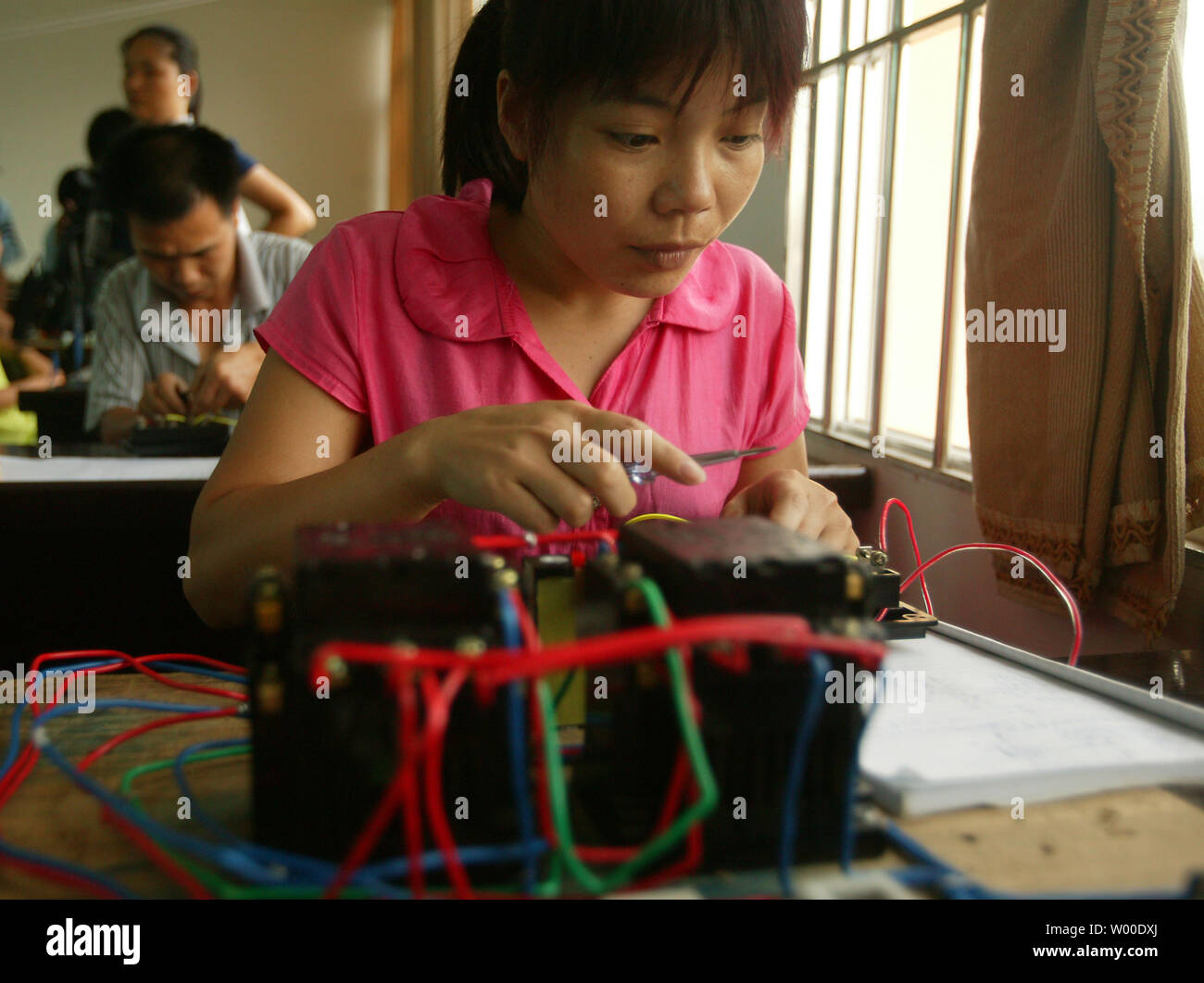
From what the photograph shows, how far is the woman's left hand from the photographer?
821 millimetres

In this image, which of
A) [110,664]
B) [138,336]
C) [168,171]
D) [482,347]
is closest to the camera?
[110,664]

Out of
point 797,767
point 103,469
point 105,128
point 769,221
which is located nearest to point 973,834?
point 797,767

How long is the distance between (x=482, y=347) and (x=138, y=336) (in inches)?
66.4

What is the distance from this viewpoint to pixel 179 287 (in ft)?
7.57

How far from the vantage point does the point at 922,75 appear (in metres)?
2.18

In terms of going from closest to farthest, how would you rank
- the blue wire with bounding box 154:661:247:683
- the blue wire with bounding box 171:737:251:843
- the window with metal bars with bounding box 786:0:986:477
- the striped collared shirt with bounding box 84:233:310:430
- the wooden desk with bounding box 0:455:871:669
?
1. the blue wire with bounding box 171:737:251:843
2. the blue wire with bounding box 154:661:247:683
3. the wooden desk with bounding box 0:455:871:669
4. the window with metal bars with bounding box 786:0:986:477
5. the striped collared shirt with bounding box 84:233:310:430

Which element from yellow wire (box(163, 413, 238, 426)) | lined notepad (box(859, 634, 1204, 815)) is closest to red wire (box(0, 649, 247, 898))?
lined notepad (box(859, 634, 1204, 815))

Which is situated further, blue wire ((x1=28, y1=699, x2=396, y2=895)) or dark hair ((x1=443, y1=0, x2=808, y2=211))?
dark hair ((x1=443, y1=0, x2=808, y2=211))

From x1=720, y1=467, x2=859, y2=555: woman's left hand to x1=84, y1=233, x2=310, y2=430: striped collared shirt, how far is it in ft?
5.85

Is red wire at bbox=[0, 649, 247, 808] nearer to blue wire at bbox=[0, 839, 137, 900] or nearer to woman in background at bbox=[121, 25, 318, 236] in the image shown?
blue wire at bbox=[0, 839, 137, 900]

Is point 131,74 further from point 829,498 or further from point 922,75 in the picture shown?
point 829,498

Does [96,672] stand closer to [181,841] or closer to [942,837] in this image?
[181,841]

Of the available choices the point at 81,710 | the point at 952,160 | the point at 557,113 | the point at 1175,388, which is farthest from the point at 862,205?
the point at 81,710
